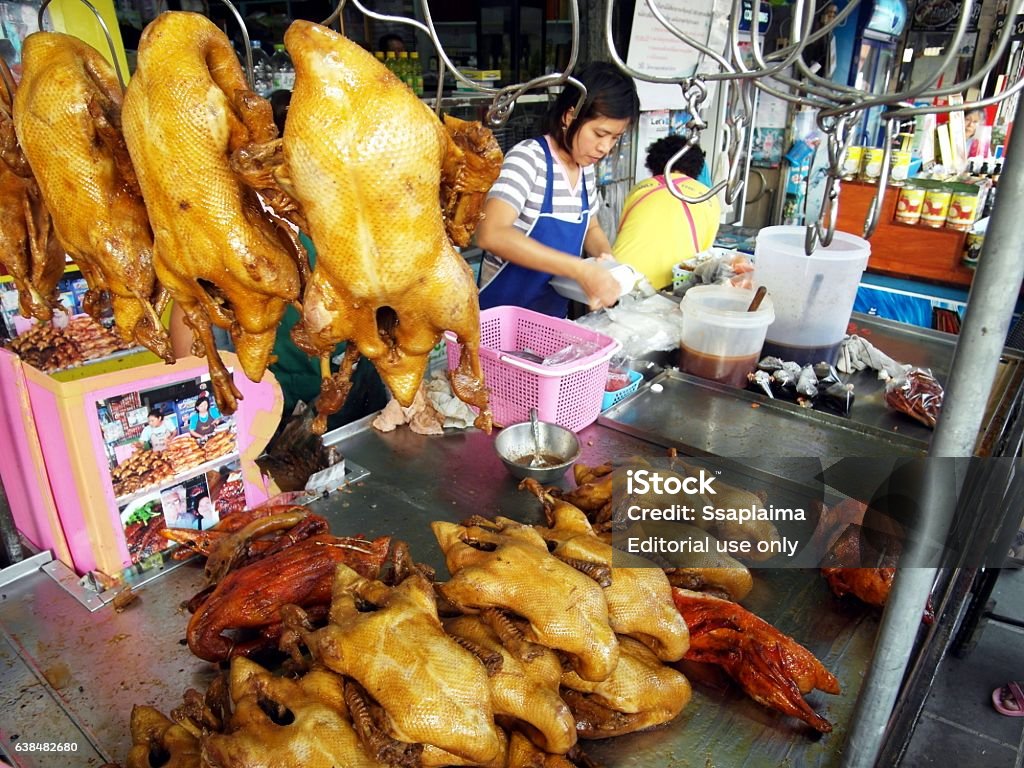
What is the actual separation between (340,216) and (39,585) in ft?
5.41

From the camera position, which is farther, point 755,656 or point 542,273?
point 542,273

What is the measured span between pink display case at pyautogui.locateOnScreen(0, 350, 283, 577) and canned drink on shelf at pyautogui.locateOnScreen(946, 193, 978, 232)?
20.8 ft

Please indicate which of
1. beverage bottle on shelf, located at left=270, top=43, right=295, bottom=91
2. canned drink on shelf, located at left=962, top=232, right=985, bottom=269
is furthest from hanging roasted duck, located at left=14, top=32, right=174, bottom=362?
canned drink on shelf, located at left=962, top=232, right=985, bottom=269

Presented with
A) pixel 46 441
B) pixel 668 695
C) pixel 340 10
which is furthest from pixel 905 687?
pixel 46 441

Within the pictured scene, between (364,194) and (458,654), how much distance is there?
874 mm

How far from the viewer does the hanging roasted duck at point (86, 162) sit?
142 cm

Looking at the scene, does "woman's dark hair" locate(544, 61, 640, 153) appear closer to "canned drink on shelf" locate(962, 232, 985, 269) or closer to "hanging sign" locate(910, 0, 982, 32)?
"canned drink on shelf" locate(962, 232, 985, 269)

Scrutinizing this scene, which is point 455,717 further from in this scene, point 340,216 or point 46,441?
point 46,441

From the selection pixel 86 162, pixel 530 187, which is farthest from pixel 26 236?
pixel 530 187

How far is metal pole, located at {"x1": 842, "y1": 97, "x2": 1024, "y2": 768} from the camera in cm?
86

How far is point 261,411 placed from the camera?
2205 mm

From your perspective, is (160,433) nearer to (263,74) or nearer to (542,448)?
(542,448)

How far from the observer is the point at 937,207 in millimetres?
6359

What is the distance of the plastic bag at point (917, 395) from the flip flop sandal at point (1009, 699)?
3.47 feet
